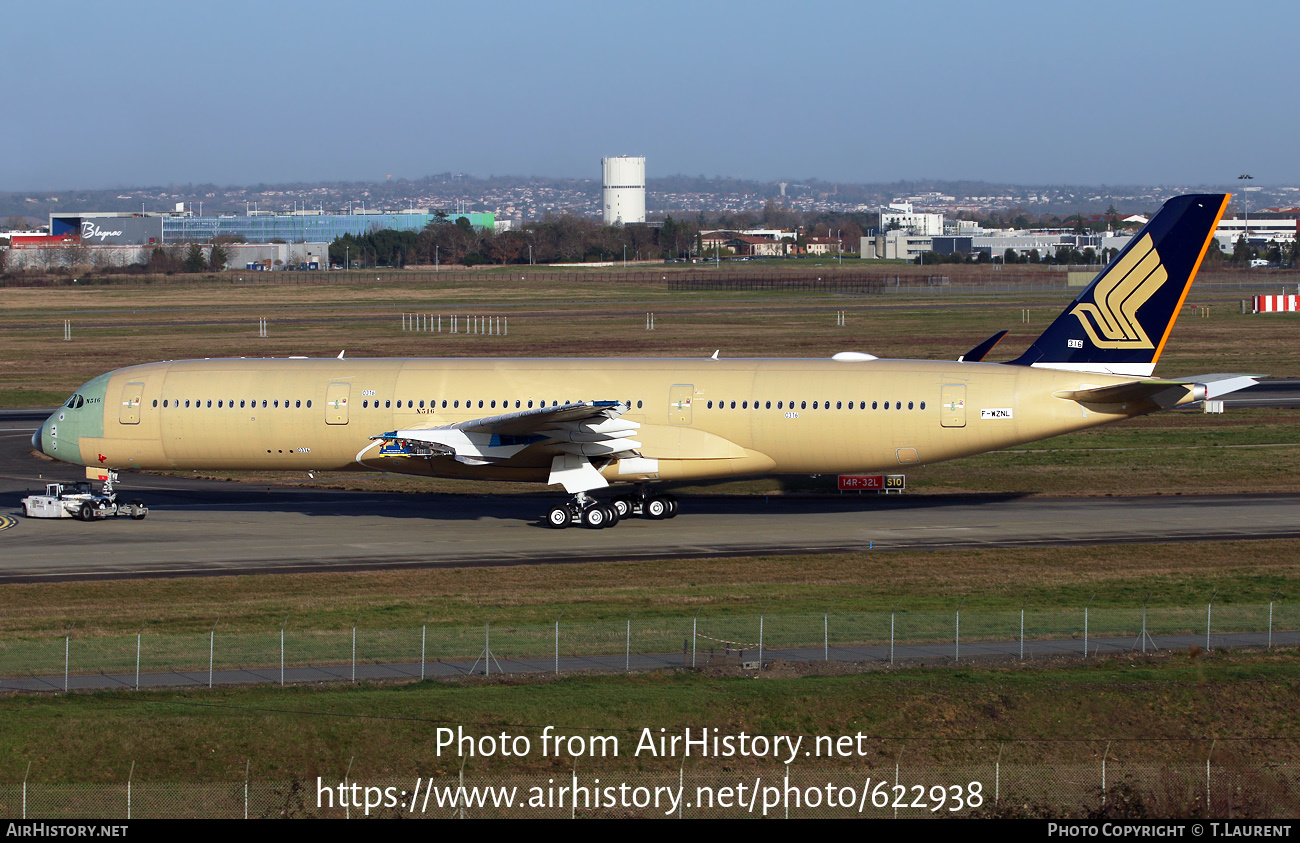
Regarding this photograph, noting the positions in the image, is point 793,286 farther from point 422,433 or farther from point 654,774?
point 654,774

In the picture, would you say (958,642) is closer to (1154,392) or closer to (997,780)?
(997,780)

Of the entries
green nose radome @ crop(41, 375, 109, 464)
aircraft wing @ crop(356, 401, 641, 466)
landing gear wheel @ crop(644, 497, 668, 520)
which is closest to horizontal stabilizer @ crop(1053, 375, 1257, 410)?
landing gear wheel @ crop(644, 497, 668, 520)

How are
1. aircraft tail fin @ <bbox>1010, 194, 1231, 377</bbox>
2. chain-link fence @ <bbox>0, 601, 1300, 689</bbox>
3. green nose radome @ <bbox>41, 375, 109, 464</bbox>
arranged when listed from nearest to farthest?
chain-link fence @ <bbox>0, 601, 1300, 689</bbox>, aircraft tail fin @ <bbox>1010, 194, 1231, 377</bbox>, green nose radome @ <bbox>41, 375, 109, 464</bbox>

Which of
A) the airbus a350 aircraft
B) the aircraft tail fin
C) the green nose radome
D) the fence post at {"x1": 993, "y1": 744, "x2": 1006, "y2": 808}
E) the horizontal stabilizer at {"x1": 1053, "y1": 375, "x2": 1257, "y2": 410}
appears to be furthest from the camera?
the green nose radome

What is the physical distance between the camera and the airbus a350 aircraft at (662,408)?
43.0 meters

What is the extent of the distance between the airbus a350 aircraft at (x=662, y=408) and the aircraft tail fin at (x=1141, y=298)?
5 centimetres

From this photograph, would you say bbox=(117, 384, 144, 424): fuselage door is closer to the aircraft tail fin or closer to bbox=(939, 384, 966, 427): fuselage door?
bbox=(939, 384, 966, 427): fuselage door

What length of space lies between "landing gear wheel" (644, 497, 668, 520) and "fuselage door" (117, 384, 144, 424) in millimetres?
17714

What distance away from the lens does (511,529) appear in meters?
43.8

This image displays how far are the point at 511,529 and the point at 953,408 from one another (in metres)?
14.9

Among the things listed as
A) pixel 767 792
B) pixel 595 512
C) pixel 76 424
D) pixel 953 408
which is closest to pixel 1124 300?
pixel 953 408

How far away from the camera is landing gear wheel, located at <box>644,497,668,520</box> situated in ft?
148

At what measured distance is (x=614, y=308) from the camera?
145000 mm
